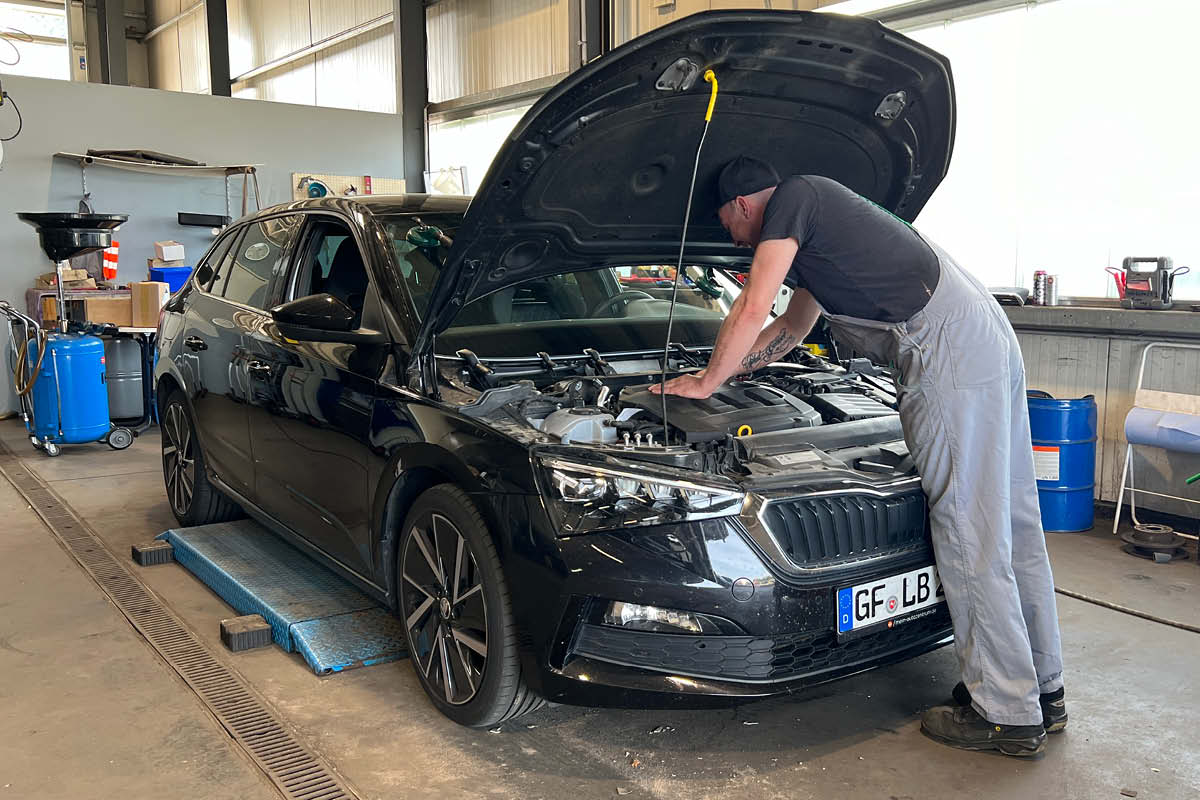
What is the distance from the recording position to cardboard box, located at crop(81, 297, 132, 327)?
24.1 feet

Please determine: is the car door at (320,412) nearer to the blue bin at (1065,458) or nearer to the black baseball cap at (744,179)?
the black baseball cap at (744,179)


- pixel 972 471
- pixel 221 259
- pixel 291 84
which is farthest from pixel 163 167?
pixel 972 471

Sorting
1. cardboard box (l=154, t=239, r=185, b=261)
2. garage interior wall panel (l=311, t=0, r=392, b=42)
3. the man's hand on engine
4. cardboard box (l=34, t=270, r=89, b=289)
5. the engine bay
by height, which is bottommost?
the engine bay

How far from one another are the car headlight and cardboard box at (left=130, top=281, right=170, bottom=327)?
588 centimetres

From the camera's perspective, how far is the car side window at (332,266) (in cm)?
313

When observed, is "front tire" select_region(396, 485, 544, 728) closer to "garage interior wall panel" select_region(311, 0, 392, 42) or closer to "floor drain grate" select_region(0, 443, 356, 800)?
"floor drain grate" select_region(0, 443, 356, 800)

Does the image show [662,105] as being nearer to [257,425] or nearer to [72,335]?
[257,425]

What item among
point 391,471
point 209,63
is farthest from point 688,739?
point 209,63

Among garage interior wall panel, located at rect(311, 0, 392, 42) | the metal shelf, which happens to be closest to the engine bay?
the metal shelf

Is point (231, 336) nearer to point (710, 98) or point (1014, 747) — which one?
point (710, 98)

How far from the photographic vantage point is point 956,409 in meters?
2.45

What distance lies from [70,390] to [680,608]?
5.66 metres

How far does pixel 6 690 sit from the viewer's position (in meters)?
2.89

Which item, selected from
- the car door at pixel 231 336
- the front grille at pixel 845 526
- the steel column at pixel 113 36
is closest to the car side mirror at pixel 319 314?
the car door at pixel 231 336
